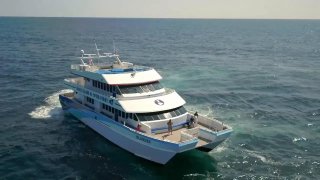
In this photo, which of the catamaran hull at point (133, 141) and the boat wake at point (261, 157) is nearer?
the catamaran hull at point (133, 141)

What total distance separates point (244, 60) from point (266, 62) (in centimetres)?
528

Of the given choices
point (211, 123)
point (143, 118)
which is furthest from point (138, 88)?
point (211, 123)

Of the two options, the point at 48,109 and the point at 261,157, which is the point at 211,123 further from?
the point at 48,109

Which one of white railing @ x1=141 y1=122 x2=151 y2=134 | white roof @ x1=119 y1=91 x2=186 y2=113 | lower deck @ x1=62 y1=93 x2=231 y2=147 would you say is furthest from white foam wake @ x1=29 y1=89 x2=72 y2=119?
white railing @ x1=141 y1=122 x2=151 y2=134

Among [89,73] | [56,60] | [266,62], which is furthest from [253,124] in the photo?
[56,60]

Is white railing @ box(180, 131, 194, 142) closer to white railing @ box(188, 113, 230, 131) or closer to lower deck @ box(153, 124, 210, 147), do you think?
lower deck @ box(153, 124, 210, 147)

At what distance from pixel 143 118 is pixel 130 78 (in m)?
4.62

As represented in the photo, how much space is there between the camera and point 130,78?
32.0 meters

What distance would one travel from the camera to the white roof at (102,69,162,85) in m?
31.6

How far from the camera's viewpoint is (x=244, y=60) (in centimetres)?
8400

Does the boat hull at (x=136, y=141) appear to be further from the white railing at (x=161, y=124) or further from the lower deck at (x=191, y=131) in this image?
the white railing at (x=161, y=124)

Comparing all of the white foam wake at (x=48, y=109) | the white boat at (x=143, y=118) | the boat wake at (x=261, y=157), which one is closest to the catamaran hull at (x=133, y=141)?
the white boat at (x=143, y=118)

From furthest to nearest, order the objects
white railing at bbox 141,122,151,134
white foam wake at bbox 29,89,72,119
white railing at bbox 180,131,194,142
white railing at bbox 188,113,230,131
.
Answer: white foam wake at bbox 29,89,72,119, white railing at bbox 188,113,230,131, white railing at bbox 141,122,151,134, white railing at bbox 180,131,194,142

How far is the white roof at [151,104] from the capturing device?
96.0ft
